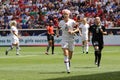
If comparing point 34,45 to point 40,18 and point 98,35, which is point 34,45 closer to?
point 40,18

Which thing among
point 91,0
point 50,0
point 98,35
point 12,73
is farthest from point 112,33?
point 12,73

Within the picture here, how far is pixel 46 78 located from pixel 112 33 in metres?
30.0

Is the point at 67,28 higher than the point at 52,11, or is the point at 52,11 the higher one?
the point at 67,28

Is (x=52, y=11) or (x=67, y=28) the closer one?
(x=67, y=28)

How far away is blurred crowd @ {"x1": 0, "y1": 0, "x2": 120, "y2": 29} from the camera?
→ 47750mm

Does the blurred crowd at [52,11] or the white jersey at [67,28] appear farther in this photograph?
the blurred crowd at [52,11]

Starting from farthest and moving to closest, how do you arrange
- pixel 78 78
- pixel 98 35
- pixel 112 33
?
1. pixel 112 33
2. pixel 98 35
3. pixel 78 78

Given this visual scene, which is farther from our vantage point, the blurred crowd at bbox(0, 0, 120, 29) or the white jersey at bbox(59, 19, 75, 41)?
the blurred crowd at bbox(0, 0, 120, 29)

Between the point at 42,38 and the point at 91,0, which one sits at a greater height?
the point at 91,0

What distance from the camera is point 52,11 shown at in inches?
2005

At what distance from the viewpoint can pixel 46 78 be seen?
1677cm

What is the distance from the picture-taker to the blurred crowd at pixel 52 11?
47.8m

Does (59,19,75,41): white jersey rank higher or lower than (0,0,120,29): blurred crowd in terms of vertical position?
higher

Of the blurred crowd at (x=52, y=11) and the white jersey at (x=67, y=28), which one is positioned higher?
the white jersey at (x=67, y=28)
